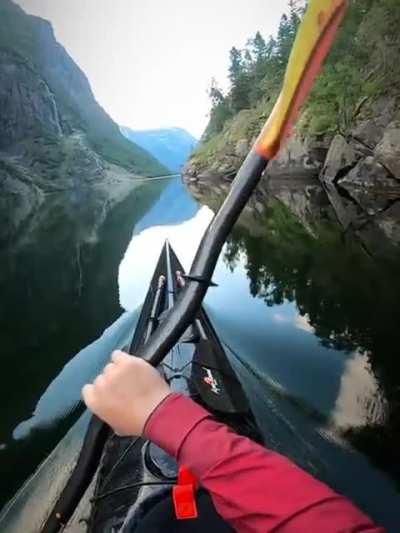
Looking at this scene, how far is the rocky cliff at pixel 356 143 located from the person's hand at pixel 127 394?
439 inches

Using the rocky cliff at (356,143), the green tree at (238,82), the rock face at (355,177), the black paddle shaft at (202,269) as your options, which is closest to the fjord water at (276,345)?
the rock face at (355,177)

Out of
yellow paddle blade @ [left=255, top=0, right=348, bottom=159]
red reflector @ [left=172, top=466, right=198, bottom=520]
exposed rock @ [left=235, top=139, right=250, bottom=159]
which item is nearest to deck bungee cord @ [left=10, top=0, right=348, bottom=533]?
yellow paddle blade @ [left=255, top=0, right=348, bottom=159]

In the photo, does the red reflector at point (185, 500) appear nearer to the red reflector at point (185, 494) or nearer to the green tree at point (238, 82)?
the red reflector at point (185, 494)

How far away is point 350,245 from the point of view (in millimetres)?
12648

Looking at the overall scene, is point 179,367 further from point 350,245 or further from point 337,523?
point 350,245

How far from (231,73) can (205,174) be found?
947 inches

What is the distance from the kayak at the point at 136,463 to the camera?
1.45m

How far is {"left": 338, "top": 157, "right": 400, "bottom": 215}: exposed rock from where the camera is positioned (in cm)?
2092

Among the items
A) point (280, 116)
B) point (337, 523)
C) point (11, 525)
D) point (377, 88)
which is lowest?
point (11, 525)

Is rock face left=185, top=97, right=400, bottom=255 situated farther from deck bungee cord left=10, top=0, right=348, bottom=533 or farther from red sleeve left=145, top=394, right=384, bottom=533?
red sleeve left=145, top=394, right=384, bottom=533

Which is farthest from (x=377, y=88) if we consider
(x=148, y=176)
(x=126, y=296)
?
(x=148, y=176)

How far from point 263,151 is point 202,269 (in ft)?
1.45

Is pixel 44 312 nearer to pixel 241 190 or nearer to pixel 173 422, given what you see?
pixel 241 190

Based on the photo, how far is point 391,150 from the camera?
25281 millimetres
